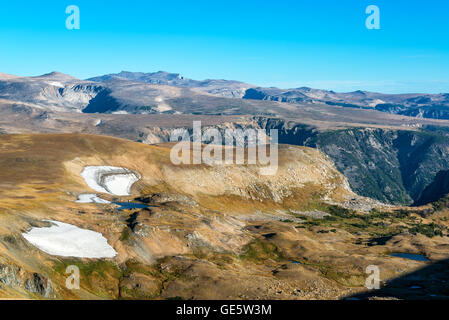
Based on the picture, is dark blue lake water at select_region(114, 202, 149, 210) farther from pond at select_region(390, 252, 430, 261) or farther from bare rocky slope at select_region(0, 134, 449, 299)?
pond at select_region(390, 252, 430, 261)

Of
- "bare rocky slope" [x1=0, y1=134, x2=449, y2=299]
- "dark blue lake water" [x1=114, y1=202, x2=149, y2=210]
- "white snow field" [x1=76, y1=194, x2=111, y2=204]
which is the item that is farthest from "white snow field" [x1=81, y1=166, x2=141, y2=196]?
"dark blue lake water" [x1=114, y1=202, x2=149, y2=210]

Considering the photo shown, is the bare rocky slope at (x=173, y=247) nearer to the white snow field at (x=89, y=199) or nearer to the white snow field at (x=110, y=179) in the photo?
the white snow field at (x=89, y=199)

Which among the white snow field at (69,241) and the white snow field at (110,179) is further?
the white snow field at (110,179)

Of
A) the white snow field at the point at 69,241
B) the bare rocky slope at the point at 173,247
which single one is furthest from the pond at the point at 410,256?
the white snow field at the point at 69,241
